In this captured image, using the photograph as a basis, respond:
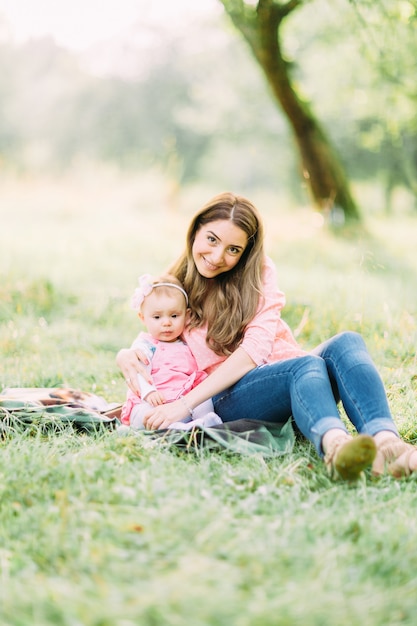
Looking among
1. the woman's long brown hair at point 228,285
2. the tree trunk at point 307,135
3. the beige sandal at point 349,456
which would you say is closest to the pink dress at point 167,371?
the woman's long brown hair at point 228,285

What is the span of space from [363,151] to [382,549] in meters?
20.2

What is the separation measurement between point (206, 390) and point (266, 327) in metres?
0.41

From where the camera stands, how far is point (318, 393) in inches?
100

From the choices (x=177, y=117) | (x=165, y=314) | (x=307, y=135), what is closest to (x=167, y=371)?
(x=165, y=314)

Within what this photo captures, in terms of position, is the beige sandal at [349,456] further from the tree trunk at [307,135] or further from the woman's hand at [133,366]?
the tree trunk at [307,135]

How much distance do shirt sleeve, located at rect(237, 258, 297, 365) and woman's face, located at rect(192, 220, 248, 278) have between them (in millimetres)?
201

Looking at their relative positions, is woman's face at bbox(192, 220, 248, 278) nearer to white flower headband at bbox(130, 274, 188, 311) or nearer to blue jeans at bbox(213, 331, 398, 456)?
white flower headband at bbox(130, 274, 188, 311)

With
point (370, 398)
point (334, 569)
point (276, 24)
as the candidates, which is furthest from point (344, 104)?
point (334, 569)

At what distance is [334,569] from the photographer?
5.83 ft

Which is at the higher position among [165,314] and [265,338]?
[165,314]

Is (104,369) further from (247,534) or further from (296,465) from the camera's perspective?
(247,534)

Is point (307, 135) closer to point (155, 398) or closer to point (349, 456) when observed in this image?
point (155, 398)

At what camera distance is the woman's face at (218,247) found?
302 cm

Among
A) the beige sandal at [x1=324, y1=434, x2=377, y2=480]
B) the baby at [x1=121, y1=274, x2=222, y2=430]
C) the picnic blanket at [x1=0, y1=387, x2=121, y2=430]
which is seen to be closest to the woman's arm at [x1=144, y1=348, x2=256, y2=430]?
the baby at [x1=121, y1=274, x2=222, y2=430]
